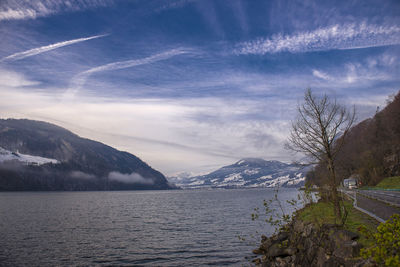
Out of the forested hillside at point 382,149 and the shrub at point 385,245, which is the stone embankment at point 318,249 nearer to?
the shrub at point 385,245

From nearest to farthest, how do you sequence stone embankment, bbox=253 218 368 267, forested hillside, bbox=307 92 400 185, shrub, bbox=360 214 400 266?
shrub, bbox=360 214 400 266 → stone embankment, bbox=253 218 368 267 → forested hillside, bbox=307 92 400 185

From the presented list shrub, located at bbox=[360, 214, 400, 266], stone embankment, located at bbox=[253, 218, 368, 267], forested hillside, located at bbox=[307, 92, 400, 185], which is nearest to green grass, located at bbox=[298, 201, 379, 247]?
stone embankment, located at bbox=[253, 218, 368, 267]

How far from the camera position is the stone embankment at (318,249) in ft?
40.5

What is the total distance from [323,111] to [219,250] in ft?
64.4

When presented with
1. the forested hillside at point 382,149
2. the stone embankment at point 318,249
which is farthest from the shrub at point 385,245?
the forested hillside at point 382,149

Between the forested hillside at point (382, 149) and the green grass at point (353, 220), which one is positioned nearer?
the green grass at point (353, 220)

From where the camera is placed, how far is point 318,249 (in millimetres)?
15305

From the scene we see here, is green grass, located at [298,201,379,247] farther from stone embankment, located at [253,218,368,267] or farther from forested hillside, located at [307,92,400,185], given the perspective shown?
forested hillside, located at [307,92,400,185]

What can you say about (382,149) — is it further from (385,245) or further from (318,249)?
(385,245)

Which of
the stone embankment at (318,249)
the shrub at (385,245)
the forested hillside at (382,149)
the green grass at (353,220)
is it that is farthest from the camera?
the forested hillside at (382,149)

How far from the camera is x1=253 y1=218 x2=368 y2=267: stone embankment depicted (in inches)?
486

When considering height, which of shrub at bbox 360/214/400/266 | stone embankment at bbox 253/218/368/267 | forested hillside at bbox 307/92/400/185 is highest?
forested hillside at bbox 307/92/400/185

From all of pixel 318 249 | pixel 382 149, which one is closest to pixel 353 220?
pixel 318 249

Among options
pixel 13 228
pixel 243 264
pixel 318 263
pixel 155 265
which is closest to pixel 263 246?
pixel 243 264
